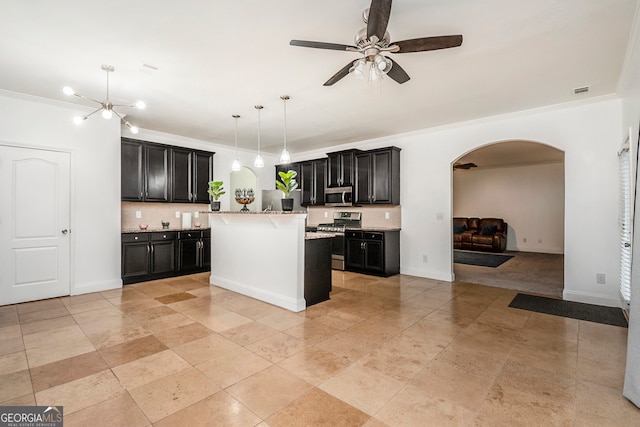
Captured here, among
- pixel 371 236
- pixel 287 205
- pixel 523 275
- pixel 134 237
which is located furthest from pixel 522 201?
pixel 134 237

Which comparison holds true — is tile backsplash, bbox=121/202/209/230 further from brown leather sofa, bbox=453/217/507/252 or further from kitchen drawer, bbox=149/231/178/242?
brown leather sofa, bbox=453/217/507/252

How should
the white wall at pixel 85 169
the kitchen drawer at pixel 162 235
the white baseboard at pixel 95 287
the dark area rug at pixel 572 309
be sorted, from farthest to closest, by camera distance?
the kitchen drawer at pixel 162 235
the white baseboard at pixel 95 287
the white wall at pixel 85 169
the dark area rug at pixel 572 309

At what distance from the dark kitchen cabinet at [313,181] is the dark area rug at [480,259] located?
384cm

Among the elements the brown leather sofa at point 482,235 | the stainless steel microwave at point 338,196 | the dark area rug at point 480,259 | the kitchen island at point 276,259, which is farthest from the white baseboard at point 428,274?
the brown leather sofa at point 482,235

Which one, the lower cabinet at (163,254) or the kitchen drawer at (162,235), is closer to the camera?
the lower cabinet at (163,254)

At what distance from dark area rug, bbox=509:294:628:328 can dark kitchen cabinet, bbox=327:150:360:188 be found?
367 centimetres

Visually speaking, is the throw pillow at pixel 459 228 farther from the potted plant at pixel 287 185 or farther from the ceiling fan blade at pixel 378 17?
the ceiling fan blade at pixel 378 17

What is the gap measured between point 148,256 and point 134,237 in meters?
0.41

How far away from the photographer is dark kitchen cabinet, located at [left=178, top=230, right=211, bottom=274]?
570 centimetres

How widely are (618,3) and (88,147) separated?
6271mm

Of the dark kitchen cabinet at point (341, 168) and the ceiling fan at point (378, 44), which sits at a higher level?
the ceiling fan at point (378, 44)

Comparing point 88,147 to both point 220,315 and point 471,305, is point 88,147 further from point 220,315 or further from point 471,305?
point 471,305

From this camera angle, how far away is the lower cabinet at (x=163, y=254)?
5078mm

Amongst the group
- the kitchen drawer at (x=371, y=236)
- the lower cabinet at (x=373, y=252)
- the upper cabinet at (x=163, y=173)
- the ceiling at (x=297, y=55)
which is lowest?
the lower cabinet at (x=373, y=252)
